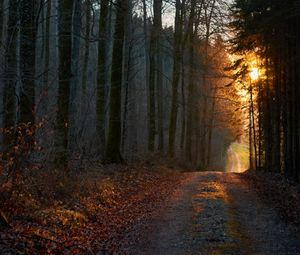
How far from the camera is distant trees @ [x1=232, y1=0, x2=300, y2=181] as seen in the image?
19.1 metres

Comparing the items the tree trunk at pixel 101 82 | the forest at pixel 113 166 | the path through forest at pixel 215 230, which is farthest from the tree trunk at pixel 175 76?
the path through forest at pixel 215 230

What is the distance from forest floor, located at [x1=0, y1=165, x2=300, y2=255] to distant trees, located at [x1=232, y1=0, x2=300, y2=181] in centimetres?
478

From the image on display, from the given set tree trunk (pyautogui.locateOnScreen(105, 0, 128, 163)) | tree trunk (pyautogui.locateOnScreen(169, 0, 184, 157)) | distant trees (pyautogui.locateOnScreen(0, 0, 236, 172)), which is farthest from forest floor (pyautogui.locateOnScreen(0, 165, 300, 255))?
tree trunk (pyautogui.locateOnScreen(169, 0, 184, 157))

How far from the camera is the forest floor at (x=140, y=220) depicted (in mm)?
8328

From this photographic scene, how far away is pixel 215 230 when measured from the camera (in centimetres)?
981

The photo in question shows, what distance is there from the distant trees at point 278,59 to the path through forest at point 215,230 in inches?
266

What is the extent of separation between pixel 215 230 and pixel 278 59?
44.6 feet

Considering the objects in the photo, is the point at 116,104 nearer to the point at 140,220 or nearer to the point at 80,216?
the point at 140,220

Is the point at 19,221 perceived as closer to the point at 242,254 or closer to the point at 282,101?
the point at 242,254

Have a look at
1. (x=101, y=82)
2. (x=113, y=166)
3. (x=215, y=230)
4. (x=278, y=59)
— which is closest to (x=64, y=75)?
(x=113, y=166)

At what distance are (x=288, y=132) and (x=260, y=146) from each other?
30.8 ft

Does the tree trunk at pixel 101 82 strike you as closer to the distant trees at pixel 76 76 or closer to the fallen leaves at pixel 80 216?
the distant trees at pixel 76 76

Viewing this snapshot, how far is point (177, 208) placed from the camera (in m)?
12.7

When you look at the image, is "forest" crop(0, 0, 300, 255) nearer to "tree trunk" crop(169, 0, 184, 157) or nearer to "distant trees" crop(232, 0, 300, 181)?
"distant trees" crop(232, 0, 300, 181)
